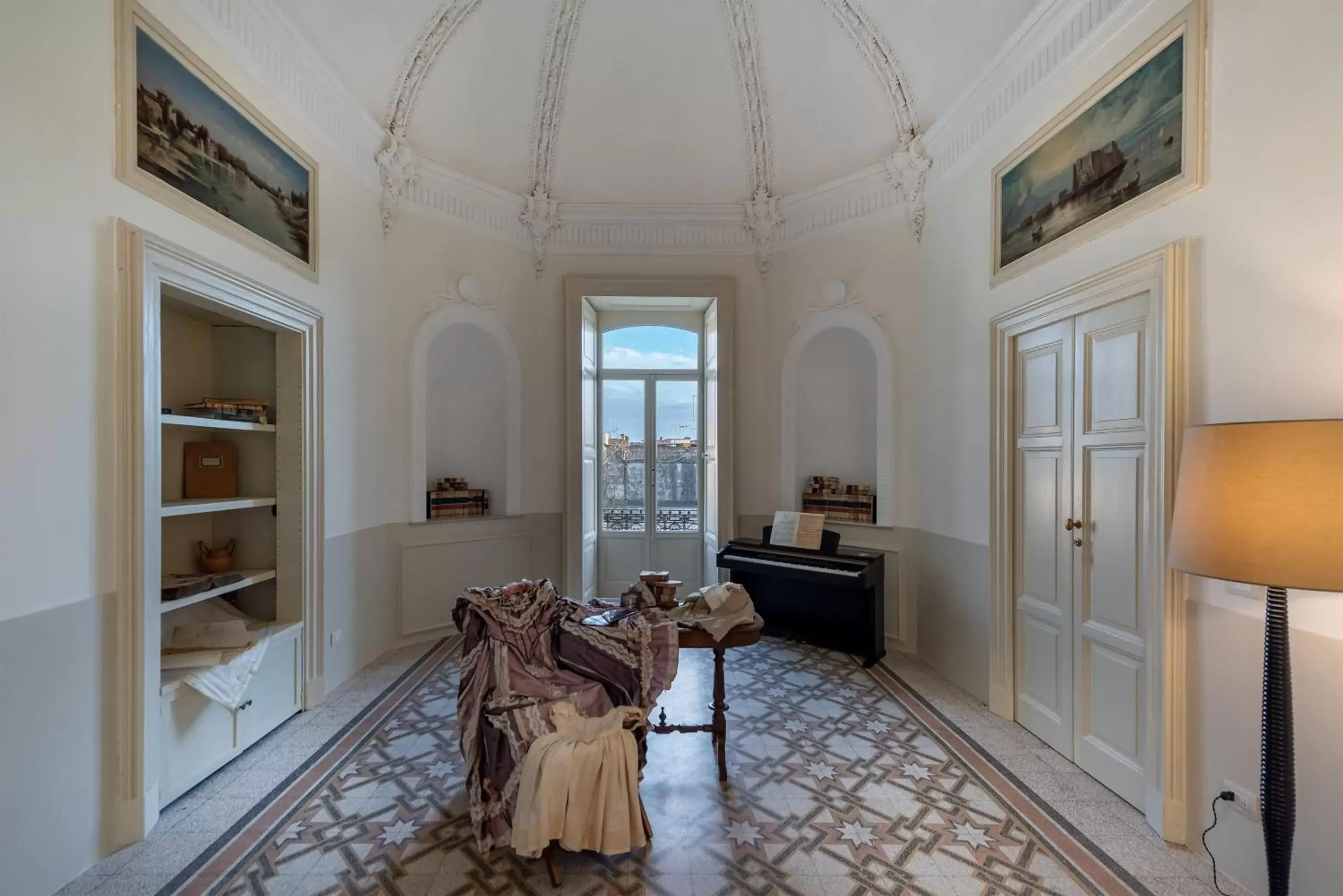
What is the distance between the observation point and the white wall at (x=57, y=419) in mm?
2045

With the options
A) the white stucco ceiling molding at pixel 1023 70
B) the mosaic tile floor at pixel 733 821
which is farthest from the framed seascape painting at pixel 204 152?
the white stucco ceiling molding at pixel 1023 70

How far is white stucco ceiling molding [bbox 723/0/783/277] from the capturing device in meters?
4.99

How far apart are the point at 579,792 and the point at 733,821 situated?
845 mm

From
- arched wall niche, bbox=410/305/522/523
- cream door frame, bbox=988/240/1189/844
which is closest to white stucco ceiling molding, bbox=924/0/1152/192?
cream door frame, bbox=988/240/1189/844

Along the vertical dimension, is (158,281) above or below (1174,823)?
above

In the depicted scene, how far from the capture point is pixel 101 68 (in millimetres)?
2377

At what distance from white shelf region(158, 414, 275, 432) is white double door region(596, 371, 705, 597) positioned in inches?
135

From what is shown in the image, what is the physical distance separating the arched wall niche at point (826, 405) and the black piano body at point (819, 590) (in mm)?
807

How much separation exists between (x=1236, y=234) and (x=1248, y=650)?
1.61m

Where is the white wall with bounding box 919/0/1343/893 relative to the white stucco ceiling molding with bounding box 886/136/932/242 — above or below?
below

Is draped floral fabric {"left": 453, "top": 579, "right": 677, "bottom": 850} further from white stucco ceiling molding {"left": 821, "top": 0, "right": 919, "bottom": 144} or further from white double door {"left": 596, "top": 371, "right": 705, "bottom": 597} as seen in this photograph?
white stucco ceiling molding {"left": 821, "top": 0, "right": 919, "bottom": 144}

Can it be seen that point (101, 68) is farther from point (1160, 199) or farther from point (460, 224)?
point (1160, 199)

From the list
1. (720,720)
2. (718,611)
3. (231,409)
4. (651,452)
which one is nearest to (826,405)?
(651,452)

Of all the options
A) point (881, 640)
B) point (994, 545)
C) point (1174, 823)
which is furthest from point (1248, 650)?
point (881, 640)
